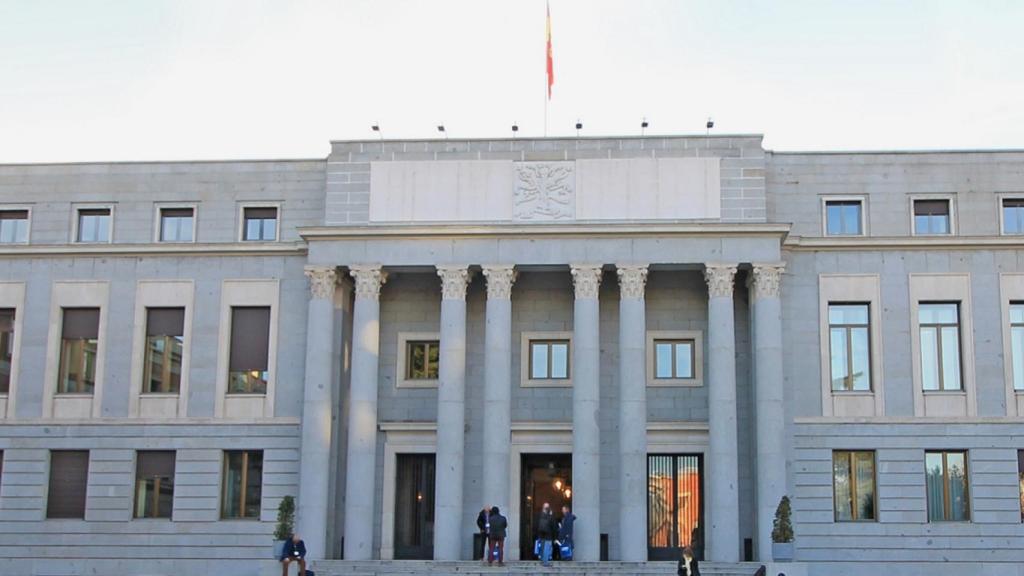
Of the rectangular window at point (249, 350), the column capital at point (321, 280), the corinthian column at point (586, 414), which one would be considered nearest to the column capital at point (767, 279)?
the corinthian column at point (586, 414)

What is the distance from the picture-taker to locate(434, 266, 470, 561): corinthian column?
37344 millimetres

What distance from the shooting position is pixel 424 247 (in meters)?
39.1

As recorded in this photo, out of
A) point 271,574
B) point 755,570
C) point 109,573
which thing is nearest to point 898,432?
point 755,570

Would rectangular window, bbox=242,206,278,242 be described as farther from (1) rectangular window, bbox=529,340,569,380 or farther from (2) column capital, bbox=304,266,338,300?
(1) rectangular window, bbox=529,340,569,380

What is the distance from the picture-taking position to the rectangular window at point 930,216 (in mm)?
39969

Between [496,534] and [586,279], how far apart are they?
26.3 feet

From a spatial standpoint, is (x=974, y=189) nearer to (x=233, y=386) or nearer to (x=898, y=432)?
(x=898, y=432)

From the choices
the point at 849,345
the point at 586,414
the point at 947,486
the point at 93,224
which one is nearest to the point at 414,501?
the point at 586,414

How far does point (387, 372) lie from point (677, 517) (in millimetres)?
10118

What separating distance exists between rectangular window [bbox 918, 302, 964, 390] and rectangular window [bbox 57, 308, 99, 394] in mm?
25935

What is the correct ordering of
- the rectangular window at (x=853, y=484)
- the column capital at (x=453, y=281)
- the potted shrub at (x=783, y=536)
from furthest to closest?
the column capital at (x=453, y=281), the rectangular window at (x=853, y=484), the potted shrub at (x=783, y=536)

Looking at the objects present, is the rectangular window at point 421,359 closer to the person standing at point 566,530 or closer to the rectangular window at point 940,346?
the person standing at point 566,530

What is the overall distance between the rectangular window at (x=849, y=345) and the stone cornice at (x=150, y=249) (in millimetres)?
16678

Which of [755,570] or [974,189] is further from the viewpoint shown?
[974,189]
